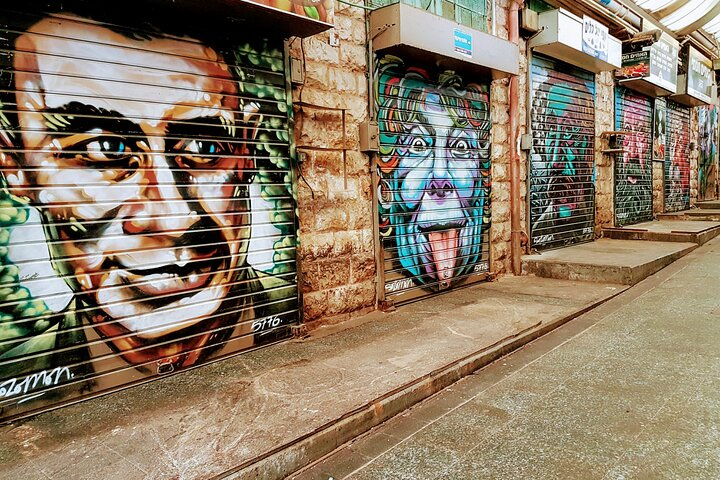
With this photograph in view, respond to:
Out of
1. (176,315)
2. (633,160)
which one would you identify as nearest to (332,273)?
(176,315)

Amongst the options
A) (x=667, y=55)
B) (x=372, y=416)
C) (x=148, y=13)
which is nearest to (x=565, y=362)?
(x=372, y=416)

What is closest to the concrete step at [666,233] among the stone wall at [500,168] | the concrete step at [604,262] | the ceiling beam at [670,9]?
the concrete step at [604,262]

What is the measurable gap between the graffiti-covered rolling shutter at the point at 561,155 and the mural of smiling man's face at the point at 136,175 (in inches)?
262

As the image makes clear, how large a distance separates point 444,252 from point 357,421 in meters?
4.33

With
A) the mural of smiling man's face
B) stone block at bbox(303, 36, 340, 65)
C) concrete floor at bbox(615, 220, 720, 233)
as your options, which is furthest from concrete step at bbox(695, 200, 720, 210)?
the mural of smiling man's face

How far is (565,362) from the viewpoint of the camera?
4680mm

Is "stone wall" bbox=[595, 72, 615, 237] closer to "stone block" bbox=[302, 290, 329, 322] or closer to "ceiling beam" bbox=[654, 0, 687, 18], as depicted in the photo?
"ceiling beam" bbox=[654, 0, 687, 18]

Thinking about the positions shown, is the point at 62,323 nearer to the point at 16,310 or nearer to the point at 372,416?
the point at 16,310

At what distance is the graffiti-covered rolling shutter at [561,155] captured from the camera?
9508mm

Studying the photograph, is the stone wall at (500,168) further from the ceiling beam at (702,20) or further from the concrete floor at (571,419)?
the ceiling beam at (702,20)

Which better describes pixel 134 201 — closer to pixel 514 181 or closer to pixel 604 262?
pixel 514 181

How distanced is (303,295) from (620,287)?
5.26 m

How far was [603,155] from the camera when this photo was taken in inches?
469

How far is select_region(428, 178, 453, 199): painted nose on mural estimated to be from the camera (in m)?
7.17
